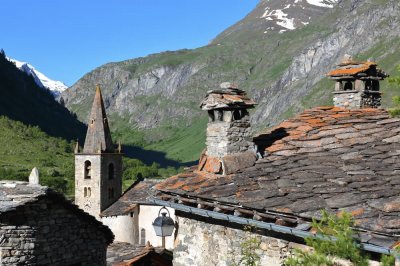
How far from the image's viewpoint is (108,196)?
4409 centimetres

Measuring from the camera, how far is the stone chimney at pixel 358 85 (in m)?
12.6

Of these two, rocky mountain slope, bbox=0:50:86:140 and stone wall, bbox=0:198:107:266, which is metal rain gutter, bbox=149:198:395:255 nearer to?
stone wall, bbox=0:198:107:266

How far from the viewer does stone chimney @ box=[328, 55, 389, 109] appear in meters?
12.6

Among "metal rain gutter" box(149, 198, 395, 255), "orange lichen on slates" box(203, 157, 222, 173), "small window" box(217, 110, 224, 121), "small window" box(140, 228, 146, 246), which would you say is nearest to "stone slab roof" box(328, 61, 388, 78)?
"small window" box(217, 110, 224, 121)

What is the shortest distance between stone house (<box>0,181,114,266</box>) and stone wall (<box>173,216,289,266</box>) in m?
3.49

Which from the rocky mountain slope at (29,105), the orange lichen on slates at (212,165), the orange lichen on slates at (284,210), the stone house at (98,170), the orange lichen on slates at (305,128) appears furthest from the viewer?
the rocky mountain slope at (29,105)

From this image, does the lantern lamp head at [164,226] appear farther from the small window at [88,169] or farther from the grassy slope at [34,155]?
the grassy slope at [34,155]

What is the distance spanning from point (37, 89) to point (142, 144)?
A: 2528 inches

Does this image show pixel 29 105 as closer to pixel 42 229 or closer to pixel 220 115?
pixel 42 229

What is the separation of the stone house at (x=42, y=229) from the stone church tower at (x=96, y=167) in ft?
104

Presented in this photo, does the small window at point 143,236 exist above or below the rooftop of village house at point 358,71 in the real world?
below

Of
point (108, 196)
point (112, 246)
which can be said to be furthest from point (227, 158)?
point (108, 196)

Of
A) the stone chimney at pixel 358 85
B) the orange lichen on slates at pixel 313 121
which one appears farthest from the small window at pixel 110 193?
the orange lichen on slates at pixel 313 121

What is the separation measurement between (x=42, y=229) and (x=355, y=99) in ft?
26.7
